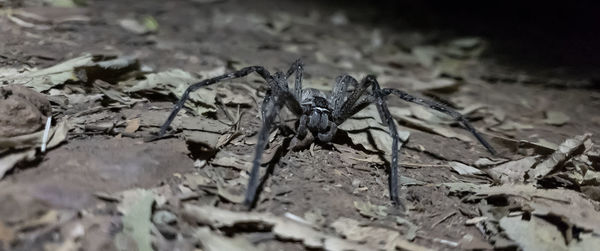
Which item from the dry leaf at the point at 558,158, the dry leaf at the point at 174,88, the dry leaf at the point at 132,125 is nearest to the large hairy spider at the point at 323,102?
the dry leaf at the point at 132,125

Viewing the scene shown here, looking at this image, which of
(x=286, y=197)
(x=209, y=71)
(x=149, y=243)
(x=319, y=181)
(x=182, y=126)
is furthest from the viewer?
(x=209, y=71)

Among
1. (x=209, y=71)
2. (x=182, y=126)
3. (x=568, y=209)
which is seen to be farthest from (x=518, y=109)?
(x=182, y=126)

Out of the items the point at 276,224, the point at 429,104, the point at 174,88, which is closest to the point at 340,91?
the point at 429,104

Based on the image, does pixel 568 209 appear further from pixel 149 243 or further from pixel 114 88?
pixel 114 88

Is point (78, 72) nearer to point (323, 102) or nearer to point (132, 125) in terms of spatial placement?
point (132, 125)

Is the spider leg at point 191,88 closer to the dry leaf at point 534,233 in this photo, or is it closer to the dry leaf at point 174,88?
the dry leaf at point 174,88

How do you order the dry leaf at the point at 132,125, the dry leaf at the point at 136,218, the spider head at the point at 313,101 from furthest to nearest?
the spider head at the point at 313,101
the dry leaf at the point at 132,125
the dry leaf at the point at 136,218

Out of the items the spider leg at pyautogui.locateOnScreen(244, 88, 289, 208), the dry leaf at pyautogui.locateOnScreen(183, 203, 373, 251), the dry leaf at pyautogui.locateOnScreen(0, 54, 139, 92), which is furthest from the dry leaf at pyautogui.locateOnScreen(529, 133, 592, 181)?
the dry leaf at pyautogui.locateOnScreen(0, 54, 139, 92)

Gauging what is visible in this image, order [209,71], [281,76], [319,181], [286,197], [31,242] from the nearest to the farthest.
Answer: [31,242], [286,197], [319,181], [281,76], [209,71]

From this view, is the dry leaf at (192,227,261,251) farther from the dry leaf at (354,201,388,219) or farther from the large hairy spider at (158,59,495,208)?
the large hairy spider at (158,59,495,208)
